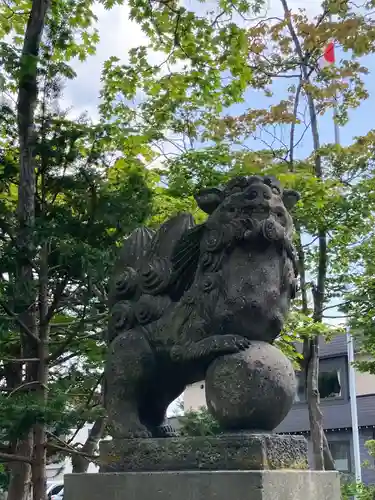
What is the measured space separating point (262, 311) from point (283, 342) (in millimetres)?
5997

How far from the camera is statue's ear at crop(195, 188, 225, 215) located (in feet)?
11.3

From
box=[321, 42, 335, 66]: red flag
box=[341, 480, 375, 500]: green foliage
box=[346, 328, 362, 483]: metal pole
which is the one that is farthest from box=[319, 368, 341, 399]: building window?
box=[321, 42, 335, 66]: red flag

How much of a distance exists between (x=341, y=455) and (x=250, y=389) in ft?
58.8

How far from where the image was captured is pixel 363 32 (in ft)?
30.0

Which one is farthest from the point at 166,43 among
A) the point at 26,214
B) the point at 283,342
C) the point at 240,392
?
the point at 240,392

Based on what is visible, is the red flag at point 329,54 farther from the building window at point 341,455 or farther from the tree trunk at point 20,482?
the building window at point 341,455

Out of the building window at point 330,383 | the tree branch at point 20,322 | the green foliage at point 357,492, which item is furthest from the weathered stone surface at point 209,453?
the building window at point 330,383

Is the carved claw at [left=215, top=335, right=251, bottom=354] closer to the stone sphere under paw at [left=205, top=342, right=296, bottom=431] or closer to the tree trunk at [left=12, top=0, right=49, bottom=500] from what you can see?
the stone sphere under paw at [left=205, top=342, right=296, bottom=431]

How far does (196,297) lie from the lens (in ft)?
10.6

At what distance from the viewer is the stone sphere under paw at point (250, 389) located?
2.90 metres

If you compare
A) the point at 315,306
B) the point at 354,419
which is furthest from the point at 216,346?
the point at 354,419

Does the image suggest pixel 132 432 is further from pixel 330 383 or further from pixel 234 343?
pixel 330 383

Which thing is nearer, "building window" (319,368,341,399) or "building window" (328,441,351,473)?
"building window" (328,441,351,473)

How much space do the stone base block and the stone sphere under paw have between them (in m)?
0.28
